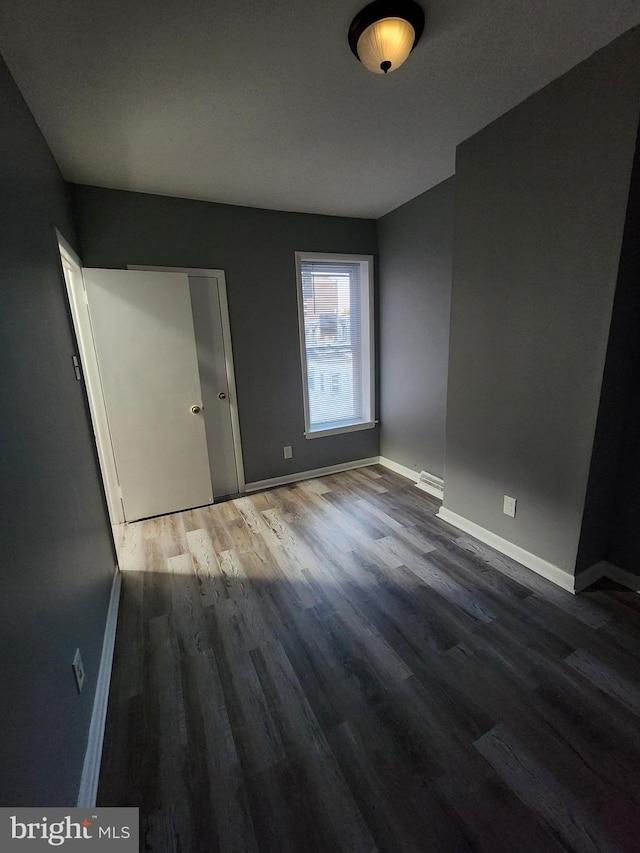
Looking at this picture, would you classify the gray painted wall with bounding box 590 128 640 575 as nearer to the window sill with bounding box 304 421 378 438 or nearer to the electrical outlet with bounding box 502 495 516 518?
the electrical outlet with bounding box 502 495 516 518

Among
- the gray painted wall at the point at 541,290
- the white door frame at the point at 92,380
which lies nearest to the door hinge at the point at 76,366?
the white door frame at the point at 92,380

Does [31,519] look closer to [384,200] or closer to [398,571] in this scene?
[398,571]

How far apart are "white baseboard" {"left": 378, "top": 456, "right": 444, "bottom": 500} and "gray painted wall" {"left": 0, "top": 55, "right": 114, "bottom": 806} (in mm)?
2575

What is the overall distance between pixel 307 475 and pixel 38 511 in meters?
2.80

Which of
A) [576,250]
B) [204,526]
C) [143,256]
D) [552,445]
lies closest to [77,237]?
[143,256]

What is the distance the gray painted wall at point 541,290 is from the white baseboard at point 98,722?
2.27 metres

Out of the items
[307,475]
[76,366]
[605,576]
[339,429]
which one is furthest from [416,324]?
[76,366]

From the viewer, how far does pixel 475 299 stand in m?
2.29

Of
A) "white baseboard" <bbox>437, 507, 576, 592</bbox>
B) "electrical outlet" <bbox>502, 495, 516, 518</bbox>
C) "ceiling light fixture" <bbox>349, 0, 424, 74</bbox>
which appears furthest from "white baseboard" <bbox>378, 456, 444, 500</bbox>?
"ceiling light fixture" <bbox>349, 0, 424, 74</bbox>

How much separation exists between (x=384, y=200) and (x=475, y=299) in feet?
4.94

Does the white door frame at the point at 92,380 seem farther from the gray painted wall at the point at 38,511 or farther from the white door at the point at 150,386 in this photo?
the gray painted wall at the point at 38,511

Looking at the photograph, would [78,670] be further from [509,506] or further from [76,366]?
[509,506]

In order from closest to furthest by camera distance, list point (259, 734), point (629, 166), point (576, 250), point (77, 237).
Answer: point (259, 734) → point (629, 166) → point (576, 250) → point (77, 237)

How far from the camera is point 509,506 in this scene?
2250 mm
